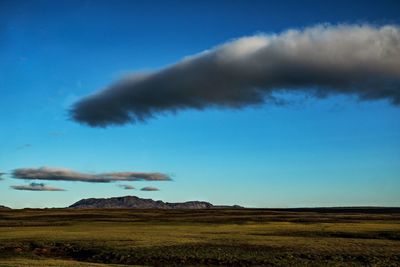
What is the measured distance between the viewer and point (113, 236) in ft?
218

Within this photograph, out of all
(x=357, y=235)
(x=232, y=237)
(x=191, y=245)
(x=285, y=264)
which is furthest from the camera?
(x=357, y=235)

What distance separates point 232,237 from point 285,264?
69.8 feet

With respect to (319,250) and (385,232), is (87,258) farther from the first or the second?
(385,232)

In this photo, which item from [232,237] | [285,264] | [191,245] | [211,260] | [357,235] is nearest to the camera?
[285,264]

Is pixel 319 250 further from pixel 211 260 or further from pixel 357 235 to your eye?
pixel 357 235

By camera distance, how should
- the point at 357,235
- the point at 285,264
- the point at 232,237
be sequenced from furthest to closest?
the point at 357,235 < the point at 232,237 < the point at 285,264

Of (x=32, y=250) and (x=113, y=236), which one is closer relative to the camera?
(x=32, y=250)

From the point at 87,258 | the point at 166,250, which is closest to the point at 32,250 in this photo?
the point at 87,258

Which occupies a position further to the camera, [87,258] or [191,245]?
[191,245]

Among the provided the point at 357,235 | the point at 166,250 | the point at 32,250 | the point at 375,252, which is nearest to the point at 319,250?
the point at 375,252

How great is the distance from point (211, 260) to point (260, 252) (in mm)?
6147

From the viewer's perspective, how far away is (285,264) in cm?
4406

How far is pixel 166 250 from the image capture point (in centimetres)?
5194

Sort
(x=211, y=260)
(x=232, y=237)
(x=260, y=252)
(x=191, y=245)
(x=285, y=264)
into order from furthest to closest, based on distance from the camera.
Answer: (x=232, y=237)
(x=191, y=245)
(x=260, y=252)
(x=211, y=260)
(x=285, y=264)
